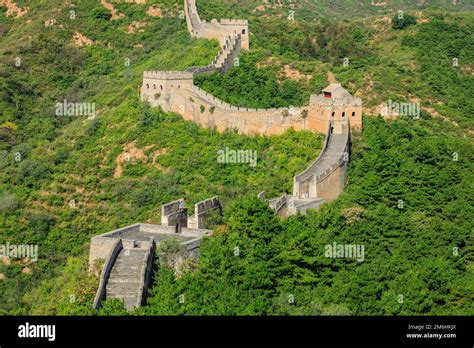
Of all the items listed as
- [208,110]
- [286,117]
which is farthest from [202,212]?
[208,110]

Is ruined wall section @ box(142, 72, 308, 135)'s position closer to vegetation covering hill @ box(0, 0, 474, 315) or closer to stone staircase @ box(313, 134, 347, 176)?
vegetation covering hill @ box(0, 0, 474, 315)

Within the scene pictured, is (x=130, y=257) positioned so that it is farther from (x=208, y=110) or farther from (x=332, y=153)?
(x=208, y=110)

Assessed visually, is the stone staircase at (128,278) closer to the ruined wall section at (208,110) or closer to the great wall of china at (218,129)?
the great wall of china at (218,129)

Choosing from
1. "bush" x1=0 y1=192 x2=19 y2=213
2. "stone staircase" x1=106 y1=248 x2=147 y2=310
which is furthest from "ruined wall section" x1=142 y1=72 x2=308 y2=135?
"stone staircase" x1=106 y1=248 x2=147 y2=310

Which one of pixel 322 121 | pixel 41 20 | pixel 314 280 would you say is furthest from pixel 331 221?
pixel 41 20

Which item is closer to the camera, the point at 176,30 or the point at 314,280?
the point at 314,280
